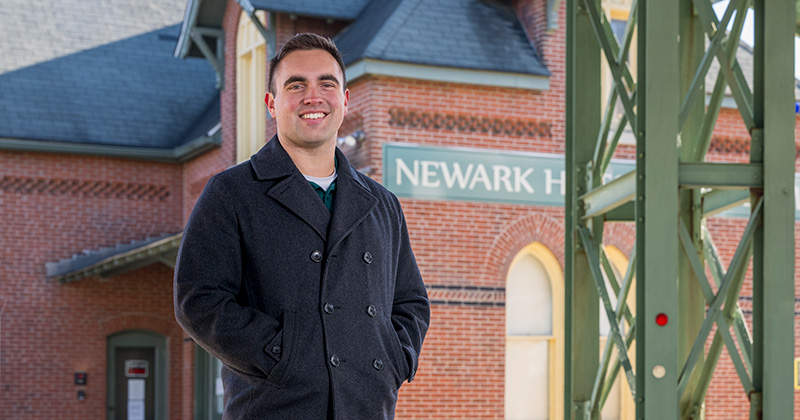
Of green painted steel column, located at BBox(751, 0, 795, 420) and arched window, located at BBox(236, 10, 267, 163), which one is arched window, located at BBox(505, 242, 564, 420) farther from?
green painted steel column, located at BBox(751, 0, 795, 420)

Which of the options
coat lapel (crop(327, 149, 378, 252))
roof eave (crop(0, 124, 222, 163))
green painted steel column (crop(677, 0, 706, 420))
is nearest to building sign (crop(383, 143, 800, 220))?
roof eave (crop(0, 124, 222, 163))

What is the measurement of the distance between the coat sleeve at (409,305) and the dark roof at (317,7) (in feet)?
40.5

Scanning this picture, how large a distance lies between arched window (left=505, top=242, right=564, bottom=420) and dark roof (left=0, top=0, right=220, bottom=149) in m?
7.40

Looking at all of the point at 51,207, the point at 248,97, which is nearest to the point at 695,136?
the point at 248,97

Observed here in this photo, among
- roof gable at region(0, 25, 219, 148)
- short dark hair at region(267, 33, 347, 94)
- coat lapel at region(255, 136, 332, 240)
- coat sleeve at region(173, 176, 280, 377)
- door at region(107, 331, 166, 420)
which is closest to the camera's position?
coat sleeve at region(173, 176, 280, 377)

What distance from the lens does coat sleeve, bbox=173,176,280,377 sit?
2850 mm

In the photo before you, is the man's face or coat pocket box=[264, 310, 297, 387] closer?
coat pocket box=[264, 310, 297, 387]

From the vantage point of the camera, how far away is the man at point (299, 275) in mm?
2889

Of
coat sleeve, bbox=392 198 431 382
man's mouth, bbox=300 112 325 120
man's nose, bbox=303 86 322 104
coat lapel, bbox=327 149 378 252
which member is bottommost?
coat sleeve, bbox=392 198 431 382

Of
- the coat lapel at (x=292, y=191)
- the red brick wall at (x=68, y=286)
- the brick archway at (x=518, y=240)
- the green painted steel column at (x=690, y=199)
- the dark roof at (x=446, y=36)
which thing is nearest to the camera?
the coat lapel at (x=292, y=191)

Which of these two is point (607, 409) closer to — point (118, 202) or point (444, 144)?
point (444, 144)

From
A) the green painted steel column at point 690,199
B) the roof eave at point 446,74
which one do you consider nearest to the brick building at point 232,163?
the roof eave at point 446,74

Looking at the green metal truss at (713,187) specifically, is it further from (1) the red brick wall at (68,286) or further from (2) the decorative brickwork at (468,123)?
(1) the red brick wall at (68,286)

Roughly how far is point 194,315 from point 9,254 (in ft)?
59.2
